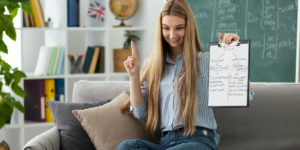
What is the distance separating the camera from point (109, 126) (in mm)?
1594

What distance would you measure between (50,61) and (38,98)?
1.13 ft

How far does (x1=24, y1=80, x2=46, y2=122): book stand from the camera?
2.68m

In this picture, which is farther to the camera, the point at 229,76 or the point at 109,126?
the point at 109,126

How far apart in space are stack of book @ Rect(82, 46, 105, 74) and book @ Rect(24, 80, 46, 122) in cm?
42

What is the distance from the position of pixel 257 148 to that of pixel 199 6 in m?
1.49

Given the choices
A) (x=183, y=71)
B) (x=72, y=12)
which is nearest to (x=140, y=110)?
(x=183, y=71)

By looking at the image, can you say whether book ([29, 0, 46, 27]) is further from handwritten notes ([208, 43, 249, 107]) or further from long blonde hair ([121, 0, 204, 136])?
handwritten notes ([208, 43, 249, 107])

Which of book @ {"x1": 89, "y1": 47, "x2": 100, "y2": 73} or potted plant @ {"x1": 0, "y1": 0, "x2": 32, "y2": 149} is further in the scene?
book @ {"x1": 89, "y1": 47, "x2": 100, "y2": 73}

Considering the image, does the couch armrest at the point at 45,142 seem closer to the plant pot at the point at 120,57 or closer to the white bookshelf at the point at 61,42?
the white bookshelf at the point at 61,42

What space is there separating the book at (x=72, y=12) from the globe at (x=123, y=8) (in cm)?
32

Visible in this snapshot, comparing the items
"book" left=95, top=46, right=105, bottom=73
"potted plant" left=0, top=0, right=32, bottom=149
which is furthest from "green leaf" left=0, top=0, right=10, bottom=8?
"book" left=95, top=46, right=105, bottom=73

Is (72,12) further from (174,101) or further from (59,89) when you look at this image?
(174,101)

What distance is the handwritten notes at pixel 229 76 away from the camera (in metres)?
1.38

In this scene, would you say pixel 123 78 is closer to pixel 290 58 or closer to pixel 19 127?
pixel 19 127
